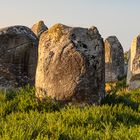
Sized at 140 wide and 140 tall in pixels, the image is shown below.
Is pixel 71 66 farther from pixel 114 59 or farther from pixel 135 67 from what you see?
pixel 114 59

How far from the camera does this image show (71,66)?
11.3 m

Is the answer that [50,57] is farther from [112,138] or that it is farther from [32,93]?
[112,138]

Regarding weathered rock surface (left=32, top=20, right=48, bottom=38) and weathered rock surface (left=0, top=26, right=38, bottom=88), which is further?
weathered rock surface (left=32, top=20, right=48, bottom=38)

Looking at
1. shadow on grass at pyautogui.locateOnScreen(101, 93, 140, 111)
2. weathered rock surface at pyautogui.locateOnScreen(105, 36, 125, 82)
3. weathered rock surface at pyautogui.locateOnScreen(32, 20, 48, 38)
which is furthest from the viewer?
weathered rock surface at pyautogui.locateOnScreen(32, 20, 48, 38)

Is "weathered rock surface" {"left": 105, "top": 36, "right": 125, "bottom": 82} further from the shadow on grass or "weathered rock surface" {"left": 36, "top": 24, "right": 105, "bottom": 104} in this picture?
"weathered rock surface" {"left": 36, "top": 24, "right": 105, "bottom": 104}

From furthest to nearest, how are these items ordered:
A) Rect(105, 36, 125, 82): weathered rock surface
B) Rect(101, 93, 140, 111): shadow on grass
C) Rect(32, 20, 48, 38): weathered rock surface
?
Rect(32, 20, 48, 38): weathered rock surface, Rect(105, 36, 125, 82): weathered rock surface, Rect(101, 93, 140, 111): shadow on grass

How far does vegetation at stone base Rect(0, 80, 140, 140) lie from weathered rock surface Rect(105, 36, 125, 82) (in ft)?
50.0

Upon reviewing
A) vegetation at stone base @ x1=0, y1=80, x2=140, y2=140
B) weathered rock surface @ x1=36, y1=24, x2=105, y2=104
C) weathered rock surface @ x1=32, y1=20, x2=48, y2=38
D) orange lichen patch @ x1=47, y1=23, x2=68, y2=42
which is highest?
weathered rock surface @ x1=32, y1=20, x2=48, y2=38

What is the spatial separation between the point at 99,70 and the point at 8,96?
219 centimetres

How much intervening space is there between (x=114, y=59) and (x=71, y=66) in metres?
16.5

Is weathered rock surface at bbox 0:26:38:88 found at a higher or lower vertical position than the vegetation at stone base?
higher

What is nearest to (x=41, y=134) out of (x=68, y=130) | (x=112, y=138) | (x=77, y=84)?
(x=68, y=130)

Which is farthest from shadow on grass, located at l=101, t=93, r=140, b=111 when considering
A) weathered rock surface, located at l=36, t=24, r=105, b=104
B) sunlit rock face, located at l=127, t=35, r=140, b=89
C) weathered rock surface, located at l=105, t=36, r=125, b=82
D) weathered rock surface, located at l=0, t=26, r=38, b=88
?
weathered rock surface, located at l=105, t=36, r=125, b=82

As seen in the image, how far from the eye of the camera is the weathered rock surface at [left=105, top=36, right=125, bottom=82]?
27.3m
